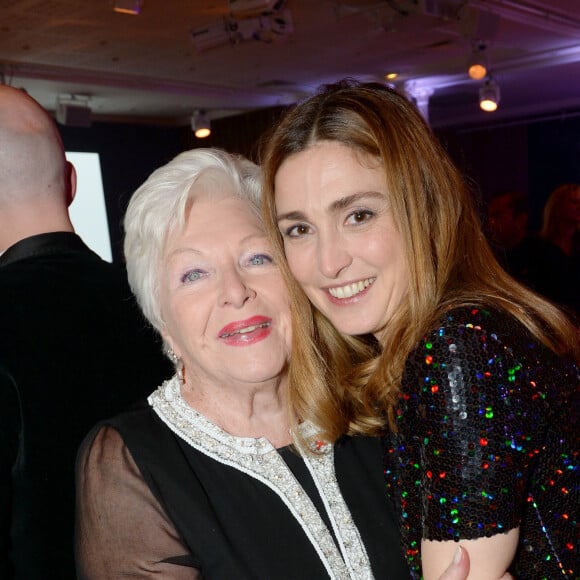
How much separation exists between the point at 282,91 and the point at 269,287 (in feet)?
29.2

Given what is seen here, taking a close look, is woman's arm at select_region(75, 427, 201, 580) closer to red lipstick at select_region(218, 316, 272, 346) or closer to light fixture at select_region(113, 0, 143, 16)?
red lipstick at select_region(218, 316, 272, 346)

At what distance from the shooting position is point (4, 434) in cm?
167

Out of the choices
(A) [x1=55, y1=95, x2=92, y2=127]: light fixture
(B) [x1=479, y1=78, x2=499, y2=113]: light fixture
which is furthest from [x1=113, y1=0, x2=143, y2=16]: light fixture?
(B) [x1=479, y1=78, x2=499, y2=113]: light fixture

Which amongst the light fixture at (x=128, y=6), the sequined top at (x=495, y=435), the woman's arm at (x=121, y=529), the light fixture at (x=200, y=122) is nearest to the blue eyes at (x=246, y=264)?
the woman's arm at (x=121, y=529)

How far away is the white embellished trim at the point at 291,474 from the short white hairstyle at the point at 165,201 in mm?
240

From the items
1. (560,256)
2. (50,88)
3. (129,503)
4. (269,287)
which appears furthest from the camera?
(50,88)

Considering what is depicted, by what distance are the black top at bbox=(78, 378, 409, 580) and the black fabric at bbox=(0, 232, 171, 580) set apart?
190 millimetres

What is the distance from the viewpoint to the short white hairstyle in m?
1.71

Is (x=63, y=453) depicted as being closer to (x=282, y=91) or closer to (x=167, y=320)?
(x=167, y=320)

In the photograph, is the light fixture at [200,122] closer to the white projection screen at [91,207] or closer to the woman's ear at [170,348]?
the white projection screen at [91,207]

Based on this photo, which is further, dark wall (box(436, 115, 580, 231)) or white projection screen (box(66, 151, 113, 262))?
dark wall (box(436, 115, 580, 231))

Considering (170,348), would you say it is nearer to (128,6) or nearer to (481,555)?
(481,555)

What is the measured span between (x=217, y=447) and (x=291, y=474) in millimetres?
168

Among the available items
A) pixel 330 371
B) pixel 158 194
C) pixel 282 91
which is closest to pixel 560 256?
pixel 330 371
